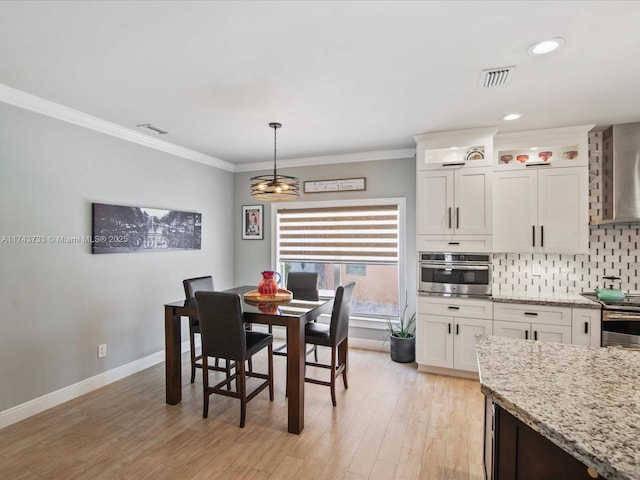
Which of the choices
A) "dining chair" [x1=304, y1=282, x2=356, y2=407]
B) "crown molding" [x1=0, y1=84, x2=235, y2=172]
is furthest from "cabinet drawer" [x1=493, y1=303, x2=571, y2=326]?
"crown molding" [x1=0, y1=84, x2=235, y2=172]

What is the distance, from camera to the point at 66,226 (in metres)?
3.07

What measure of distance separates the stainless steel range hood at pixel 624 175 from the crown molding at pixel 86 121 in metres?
4.66

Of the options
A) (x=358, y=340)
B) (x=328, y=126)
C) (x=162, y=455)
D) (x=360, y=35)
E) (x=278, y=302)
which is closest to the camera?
(x=360, y=35)

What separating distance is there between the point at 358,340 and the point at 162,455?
2.77 m

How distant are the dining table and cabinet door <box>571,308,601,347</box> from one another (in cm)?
219

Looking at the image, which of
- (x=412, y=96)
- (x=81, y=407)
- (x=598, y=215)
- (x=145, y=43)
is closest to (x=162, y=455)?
(x=81, y=407)

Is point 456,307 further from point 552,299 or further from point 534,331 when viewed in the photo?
point 552,299

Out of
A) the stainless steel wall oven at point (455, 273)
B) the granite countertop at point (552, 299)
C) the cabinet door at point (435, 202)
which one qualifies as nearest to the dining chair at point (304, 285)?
the stainless steel wall oven at point (455, 273)

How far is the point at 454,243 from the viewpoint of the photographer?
371cm

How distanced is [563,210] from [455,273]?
1.23 m

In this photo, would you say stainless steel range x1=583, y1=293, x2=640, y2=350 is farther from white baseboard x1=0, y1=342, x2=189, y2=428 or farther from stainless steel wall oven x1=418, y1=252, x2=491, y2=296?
white baseboard x1=0, y1=342, x2=189, y2=428

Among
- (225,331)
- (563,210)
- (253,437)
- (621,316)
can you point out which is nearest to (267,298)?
(225,331)

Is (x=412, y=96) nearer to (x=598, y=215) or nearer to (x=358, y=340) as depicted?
(x=598, y=215)

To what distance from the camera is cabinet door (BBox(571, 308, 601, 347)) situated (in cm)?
317
